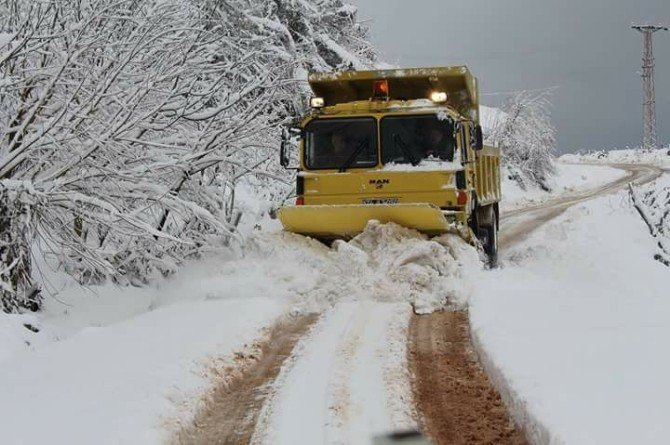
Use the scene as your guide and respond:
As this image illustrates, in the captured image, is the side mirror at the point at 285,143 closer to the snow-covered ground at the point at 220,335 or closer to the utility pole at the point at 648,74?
the snow-covered ground at the point at 220,335

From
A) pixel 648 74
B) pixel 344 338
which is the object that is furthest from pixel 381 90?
pixel 648 74

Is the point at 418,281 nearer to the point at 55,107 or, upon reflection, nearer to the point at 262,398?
the point at 262,398

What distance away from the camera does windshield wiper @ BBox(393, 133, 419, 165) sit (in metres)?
→ 9.62

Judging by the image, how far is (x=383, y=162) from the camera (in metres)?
9.70

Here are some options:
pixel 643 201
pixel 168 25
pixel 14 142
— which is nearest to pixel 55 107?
pixel 14 142

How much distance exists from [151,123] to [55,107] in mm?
1109

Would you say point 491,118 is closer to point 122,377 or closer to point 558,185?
point 558,185

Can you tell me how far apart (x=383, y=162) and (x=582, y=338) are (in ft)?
15.7

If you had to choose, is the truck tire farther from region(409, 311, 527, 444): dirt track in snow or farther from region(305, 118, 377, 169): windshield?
region(409, 311, 527, 444): dirt track in snow

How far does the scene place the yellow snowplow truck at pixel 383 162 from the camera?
9.17 m

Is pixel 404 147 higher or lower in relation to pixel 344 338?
higher

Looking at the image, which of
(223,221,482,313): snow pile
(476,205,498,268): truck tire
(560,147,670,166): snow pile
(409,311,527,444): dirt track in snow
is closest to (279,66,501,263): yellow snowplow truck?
(223,221,482,313): snow pile

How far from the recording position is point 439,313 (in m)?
7.39

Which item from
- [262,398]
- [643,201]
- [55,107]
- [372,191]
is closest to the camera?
[262,398]
